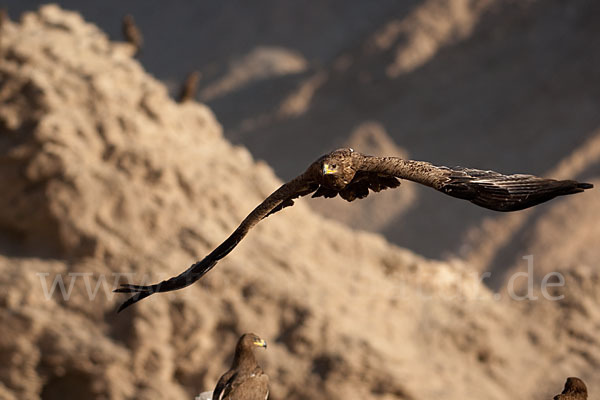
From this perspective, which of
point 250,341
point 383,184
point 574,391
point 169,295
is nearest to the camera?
point 574,391

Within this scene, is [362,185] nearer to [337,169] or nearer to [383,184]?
[383,184]

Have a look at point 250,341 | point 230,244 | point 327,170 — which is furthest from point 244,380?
point 327,170

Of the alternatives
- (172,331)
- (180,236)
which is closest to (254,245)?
(180,236)

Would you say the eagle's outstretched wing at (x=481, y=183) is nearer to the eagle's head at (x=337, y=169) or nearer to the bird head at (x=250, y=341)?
the eagle's head at (x=337, y=169)

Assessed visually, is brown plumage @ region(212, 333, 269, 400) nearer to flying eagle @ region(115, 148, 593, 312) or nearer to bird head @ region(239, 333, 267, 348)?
bird head @ region(239, 333, 267, 348)

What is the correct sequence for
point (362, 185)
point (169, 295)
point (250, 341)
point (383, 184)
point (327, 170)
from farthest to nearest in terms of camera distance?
point (169, 295)
point (250, 341)
point (362, 185)
point (383, 184)
point (327, 170)

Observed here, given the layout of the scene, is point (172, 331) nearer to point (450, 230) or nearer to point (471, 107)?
point (450, 230)
